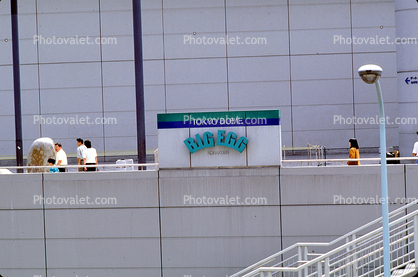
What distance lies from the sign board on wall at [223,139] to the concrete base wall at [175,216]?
25cm

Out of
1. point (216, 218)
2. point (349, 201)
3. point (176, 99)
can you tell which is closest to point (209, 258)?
point (216, 218)

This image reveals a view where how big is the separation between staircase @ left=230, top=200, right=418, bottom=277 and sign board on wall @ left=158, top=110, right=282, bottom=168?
2.24 meters

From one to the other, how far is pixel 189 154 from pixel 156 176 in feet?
3.04

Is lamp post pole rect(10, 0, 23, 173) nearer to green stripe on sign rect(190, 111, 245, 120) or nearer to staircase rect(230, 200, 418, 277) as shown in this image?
green stripe on sign rect(190, 111, 245, 120)

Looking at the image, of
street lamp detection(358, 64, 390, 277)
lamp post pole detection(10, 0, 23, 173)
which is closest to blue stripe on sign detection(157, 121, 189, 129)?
street lamp detection(358, 64, 390, 277)

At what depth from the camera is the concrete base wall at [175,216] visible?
9617mm

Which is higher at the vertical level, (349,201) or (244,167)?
(244,167)

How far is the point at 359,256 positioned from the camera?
8992mm

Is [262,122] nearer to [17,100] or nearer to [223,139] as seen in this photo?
[223,139]

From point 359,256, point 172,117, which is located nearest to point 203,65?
point 172,117

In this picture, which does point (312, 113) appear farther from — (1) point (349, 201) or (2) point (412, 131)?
(1) point (349, 201)

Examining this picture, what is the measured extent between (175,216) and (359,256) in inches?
163

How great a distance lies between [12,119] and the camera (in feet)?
68.8

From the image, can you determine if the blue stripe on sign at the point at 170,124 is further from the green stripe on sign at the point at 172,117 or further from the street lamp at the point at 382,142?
the street lamp at the point at 382,142
